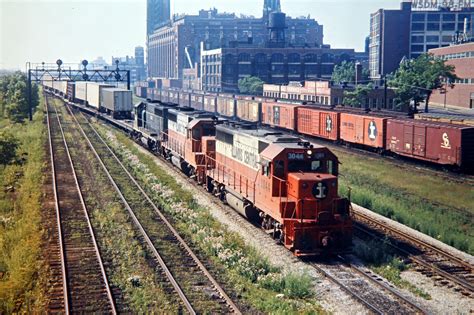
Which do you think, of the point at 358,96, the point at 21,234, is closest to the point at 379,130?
the point at 21,234

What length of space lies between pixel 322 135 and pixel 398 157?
11.1m

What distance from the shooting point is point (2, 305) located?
1551cm

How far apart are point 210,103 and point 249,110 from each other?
1987 centimetres

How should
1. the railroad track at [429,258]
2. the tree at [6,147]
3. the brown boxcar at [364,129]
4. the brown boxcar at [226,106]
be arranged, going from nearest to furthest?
the railroad track at [429,258] < the tree at [6,147] < the brown boxcar at [364,129] < the brown boxcar at [226,106]

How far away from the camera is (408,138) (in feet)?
133

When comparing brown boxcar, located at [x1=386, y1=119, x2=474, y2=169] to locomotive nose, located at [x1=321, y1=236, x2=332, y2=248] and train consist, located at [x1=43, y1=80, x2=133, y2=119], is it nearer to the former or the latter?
locomotive nose, located at [x1=321, y1=236, x2=332, y2=248]

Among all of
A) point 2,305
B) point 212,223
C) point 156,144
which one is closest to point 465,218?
point 212,223

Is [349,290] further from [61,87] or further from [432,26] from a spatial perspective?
[61,87]

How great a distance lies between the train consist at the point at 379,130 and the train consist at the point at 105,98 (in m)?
15.1

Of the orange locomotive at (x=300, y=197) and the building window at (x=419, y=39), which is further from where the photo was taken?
the building window at (x=419, y=39)

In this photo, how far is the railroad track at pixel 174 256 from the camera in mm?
16016

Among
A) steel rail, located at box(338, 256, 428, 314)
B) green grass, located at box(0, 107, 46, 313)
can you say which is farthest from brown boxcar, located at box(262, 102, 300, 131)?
steel rail, located at box(338, 256, 428, 314)

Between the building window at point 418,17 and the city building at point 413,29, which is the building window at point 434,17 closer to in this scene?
the city building at point 413,29

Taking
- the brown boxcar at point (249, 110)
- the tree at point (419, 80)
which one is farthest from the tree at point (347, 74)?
the brown boxcar at point (249, 110)
